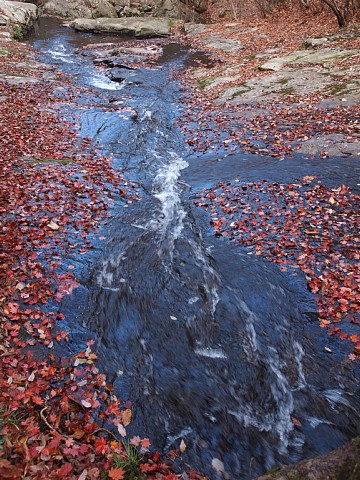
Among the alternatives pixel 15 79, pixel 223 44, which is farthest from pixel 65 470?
pixel 223 44

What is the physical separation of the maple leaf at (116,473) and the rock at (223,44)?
85.6 ft

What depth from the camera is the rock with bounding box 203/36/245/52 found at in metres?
24.6

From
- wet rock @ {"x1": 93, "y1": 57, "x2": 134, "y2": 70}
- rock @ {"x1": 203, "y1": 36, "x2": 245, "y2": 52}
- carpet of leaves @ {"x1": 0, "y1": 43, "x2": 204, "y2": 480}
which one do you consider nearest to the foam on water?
wet rock @ {"x1": 93, "y1": 57, "x2": 134, "y2": 70}

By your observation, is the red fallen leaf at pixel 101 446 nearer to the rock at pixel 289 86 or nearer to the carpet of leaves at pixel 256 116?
the carpet of leaves at pixel 256 116

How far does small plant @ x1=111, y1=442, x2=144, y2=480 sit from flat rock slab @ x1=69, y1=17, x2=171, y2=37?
33.9 meters

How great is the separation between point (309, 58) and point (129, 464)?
19480mm

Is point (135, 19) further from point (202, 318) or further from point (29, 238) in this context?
point (202, 318)

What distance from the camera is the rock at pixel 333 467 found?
95.0 inches

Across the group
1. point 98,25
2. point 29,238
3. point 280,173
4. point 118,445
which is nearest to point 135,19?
point 98,25

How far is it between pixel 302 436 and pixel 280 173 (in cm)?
698

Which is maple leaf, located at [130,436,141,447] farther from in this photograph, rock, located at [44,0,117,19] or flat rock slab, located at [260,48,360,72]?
rock, located at [44,0,117,19]

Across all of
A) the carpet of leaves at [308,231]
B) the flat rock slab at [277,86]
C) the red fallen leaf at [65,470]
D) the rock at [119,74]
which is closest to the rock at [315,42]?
the flat rock slab at [277,86]

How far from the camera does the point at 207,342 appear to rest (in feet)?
18.0

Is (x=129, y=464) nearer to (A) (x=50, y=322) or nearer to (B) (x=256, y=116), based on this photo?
(A) (x=50, y=322)
